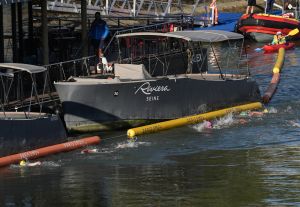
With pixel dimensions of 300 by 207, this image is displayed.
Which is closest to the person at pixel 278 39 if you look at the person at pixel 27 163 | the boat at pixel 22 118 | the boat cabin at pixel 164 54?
the boat cabin at pixel 164 54

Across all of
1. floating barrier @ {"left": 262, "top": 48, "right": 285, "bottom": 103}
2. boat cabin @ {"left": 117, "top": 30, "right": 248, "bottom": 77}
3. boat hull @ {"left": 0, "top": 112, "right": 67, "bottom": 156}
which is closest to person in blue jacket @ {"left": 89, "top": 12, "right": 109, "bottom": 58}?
boat cabin @ {"left": 117, "top": 30, "right": 248, "bottom": 77}

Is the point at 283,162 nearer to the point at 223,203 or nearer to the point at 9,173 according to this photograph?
the point at 223,203

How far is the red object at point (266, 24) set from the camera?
5084cm

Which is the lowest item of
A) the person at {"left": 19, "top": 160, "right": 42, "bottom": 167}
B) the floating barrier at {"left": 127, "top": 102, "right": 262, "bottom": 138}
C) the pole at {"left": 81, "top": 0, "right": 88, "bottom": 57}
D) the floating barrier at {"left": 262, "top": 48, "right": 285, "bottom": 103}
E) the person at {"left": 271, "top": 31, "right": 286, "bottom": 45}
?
the person at {"left": 271, "top": 31, "right": 286, "bottom": 45}

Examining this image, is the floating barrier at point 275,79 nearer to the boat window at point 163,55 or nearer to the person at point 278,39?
the boat window at point 163,55

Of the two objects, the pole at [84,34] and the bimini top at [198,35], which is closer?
the bimini top at [198,35]

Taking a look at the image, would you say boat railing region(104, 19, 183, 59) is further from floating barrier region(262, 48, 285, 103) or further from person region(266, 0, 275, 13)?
person region(266, 0, 275, 13)

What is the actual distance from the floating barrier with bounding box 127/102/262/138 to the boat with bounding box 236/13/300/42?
75.2 feet

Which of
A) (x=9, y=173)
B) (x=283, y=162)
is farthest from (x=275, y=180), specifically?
(x=9, y=173)

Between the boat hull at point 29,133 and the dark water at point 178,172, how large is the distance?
1.69 feet

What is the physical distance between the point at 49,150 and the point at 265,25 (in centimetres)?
3130

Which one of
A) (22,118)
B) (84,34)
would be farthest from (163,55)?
(22,118)

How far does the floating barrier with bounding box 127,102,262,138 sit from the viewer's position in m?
23.9

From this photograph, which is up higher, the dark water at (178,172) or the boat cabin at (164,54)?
the boat cabin at (164,54)
